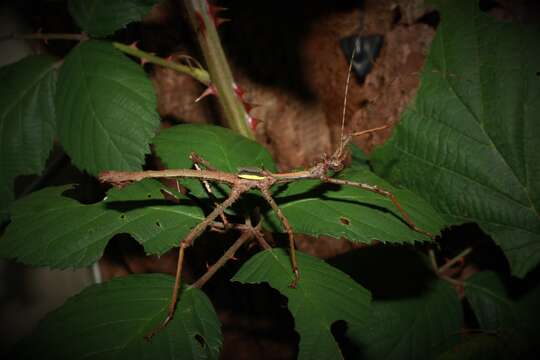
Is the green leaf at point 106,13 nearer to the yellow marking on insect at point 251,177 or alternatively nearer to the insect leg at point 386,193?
the yellow marking on insect at point 251,177

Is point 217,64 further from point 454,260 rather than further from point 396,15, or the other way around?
point 454,260

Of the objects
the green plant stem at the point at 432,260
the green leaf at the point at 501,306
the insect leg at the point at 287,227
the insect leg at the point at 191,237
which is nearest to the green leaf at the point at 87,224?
the insect leg at the point at 191,237

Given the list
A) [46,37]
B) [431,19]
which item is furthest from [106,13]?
[431,19]

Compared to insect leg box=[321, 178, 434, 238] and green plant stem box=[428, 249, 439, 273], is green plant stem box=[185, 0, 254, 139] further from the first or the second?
green plant stem box=[428, 249, 439, 273]

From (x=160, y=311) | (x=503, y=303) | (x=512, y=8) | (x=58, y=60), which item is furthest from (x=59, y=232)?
(x=512, y=8)

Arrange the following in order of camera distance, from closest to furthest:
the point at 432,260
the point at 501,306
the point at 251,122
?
1. the point at 251,122
2. the point at 501,306
3. the point at 432,260

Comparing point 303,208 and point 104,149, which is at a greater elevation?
point 104,149

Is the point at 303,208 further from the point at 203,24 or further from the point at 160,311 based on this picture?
the point at 203,24

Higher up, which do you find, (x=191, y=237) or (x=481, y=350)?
(x=191, y=237)
